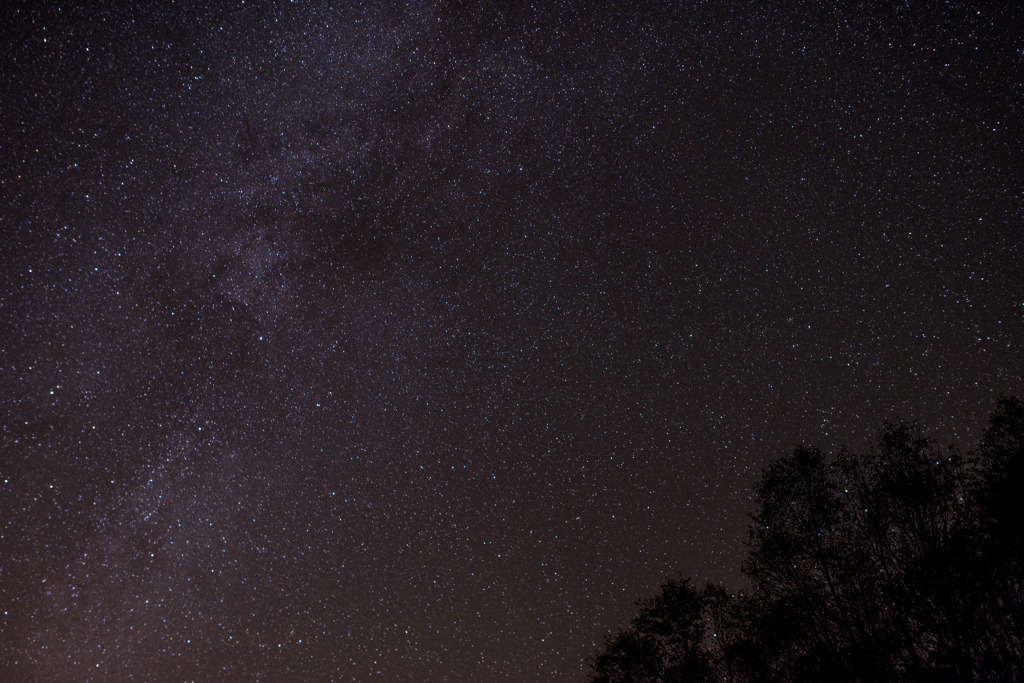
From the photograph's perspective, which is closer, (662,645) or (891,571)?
(891,571)

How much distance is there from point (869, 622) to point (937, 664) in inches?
46.6

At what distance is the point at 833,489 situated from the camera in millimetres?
13484

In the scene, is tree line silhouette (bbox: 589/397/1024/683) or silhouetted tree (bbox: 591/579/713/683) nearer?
tree line silhouette (bbox: 589/397/1024/683)

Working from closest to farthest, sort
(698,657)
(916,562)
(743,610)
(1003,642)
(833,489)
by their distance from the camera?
(1003,642) < (916,562) < (833,489) < (743,610) < (698,657)

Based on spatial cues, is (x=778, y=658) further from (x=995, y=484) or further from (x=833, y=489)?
(x=995, y=484)

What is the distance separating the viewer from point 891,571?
12539mm

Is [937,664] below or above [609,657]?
below

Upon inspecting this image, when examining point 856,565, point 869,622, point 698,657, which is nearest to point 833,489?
point 856,565

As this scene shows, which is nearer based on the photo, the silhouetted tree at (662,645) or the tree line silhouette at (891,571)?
the tree line silhouette at (891,571)

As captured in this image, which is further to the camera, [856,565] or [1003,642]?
[856,565]

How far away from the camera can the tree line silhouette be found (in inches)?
453

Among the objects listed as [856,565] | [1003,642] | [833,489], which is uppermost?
[833,489]

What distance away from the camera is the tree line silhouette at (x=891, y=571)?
37.8 ft

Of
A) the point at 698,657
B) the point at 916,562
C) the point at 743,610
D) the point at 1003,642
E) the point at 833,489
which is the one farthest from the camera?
the point at 698,657
